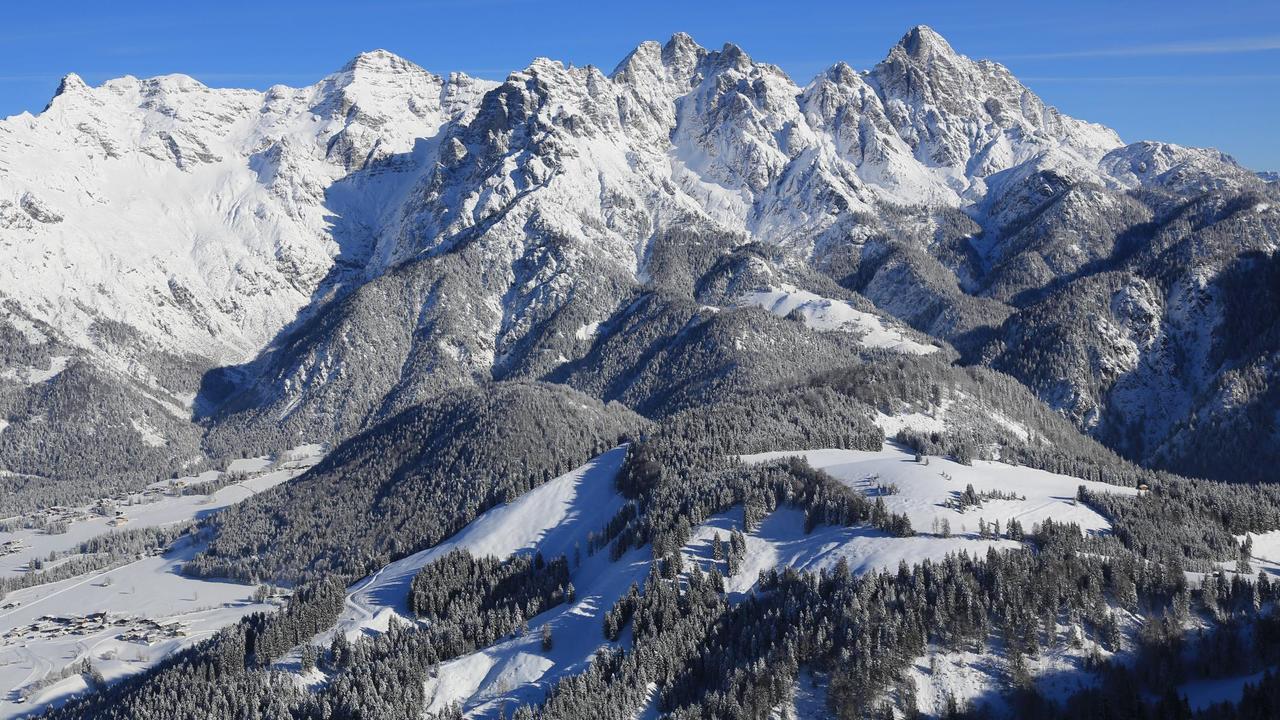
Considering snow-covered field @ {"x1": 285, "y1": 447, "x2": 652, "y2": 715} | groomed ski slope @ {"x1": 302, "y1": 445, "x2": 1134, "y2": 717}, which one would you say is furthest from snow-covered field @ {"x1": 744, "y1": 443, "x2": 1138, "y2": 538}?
snow-covered field @ {"x1": 285, "y1": 447, "x2": 652, "y2": 715}

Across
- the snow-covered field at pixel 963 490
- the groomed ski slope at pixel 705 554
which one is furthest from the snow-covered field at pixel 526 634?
the snow-covered field at pixel 963 490

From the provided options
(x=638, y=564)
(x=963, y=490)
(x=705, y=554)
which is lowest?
(x=638, y=564)

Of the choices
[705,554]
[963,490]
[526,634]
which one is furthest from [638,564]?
[963,490]

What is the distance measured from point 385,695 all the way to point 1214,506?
126398 millimetres

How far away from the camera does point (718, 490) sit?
582 ft

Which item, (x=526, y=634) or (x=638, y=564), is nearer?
(x=526, y=634)

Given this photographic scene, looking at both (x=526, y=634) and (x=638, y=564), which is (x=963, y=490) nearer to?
(x=638, y=564)

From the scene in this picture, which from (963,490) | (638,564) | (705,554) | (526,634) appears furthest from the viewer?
(963,490)

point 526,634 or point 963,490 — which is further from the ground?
point 963,490

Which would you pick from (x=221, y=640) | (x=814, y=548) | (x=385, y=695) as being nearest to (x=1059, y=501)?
(x=814, y=548)

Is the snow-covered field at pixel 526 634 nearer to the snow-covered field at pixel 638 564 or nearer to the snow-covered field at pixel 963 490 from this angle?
the snow-covered field at pixel 638 564

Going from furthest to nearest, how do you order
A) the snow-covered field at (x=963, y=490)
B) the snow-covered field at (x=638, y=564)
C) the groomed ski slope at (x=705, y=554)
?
the snow-covered field at (x=963, y=490) → the groomed ski slope at (x=705, y=554) → the snow-covered field at (x=638, y=564)

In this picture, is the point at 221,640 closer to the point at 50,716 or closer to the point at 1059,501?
the point at 50,716

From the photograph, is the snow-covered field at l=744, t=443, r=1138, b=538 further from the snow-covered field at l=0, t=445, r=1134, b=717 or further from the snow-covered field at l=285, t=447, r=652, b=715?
the snow-covered field at l=285, t=447, r=652, b=715
